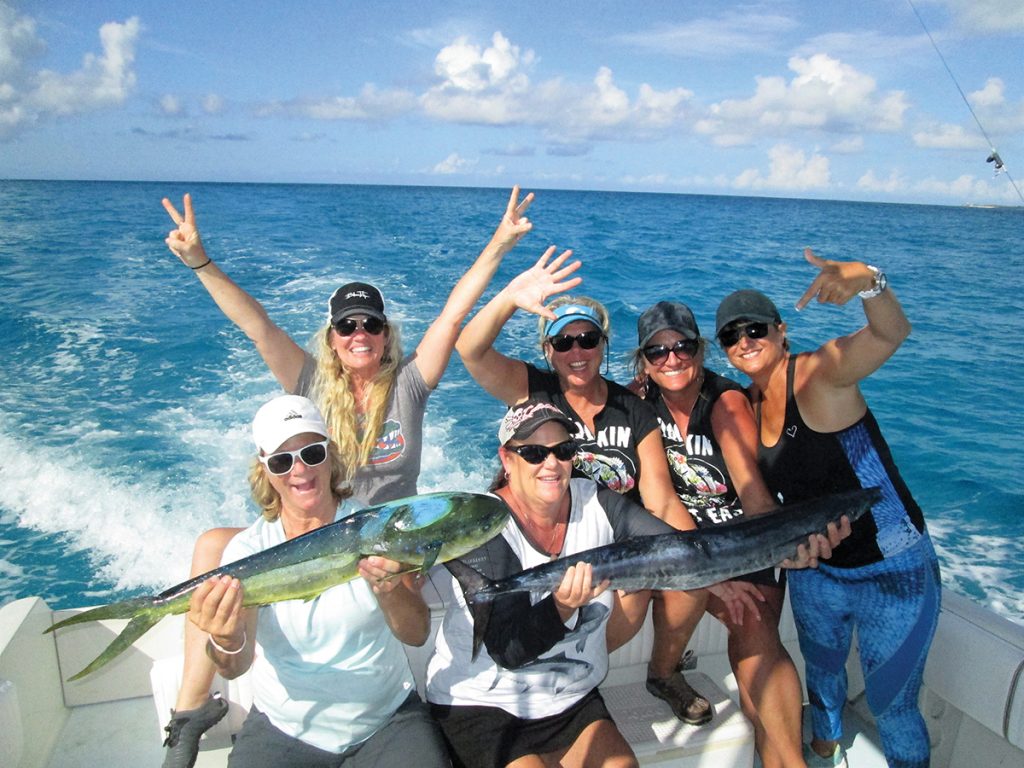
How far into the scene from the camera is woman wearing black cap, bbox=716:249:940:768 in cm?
262

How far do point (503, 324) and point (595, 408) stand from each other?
512mm

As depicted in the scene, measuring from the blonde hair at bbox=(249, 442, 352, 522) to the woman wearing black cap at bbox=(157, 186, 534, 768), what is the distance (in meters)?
0.51

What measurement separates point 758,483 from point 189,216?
2.64m

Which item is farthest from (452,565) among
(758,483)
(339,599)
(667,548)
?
(758,483)

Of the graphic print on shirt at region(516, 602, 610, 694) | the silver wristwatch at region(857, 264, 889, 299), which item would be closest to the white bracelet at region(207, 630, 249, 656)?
the graphic print on shirt at region(516, 602, 610, 694)

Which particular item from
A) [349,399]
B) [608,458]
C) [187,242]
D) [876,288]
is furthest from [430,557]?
[187,242]

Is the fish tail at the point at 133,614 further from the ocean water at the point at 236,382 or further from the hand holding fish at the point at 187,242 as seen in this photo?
the ocean water at the point at 236,382

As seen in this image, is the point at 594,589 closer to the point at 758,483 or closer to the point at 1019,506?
the point at 758,483

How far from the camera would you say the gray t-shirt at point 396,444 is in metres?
3.11

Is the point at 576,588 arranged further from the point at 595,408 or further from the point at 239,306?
the point at 239,306

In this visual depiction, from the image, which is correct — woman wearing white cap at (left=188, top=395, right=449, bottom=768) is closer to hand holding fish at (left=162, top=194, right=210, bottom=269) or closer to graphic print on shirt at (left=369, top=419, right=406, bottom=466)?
graphic print on shirt at (left=369, top=419, right=406, bottom=466)

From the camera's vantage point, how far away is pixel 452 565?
2.35 m

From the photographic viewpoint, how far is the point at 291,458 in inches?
90.7

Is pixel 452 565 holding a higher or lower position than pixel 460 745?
higher
